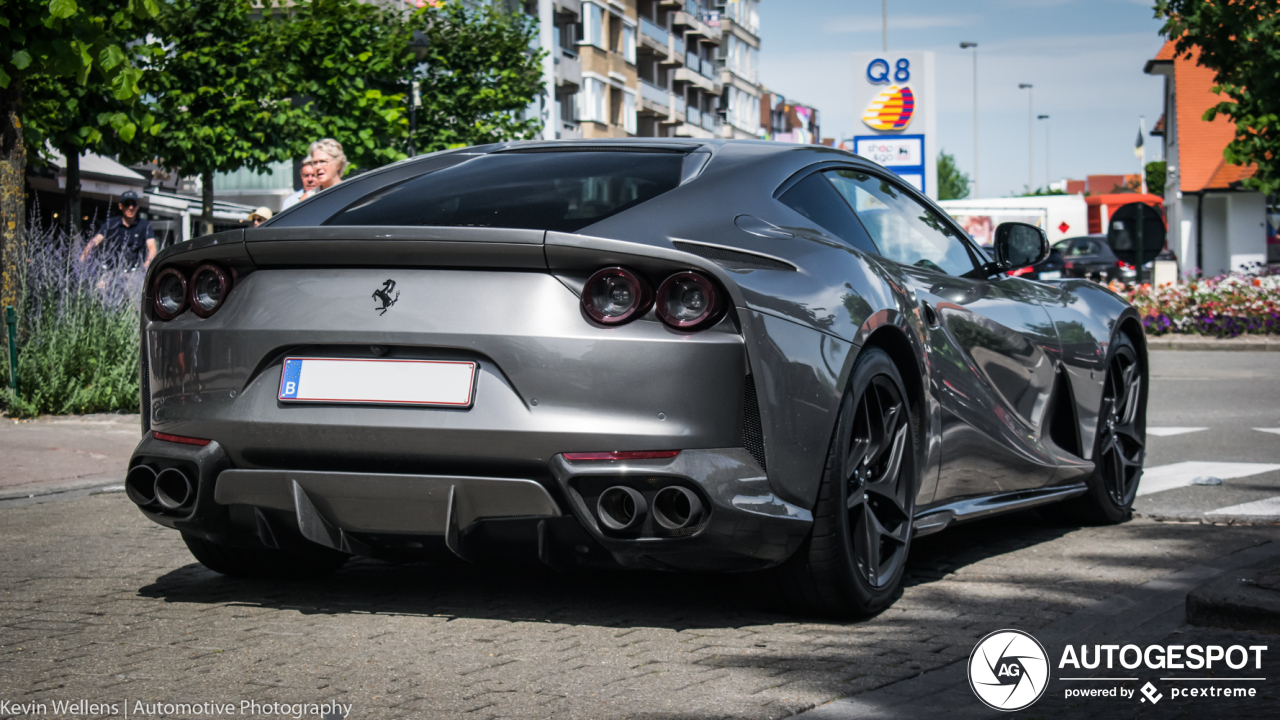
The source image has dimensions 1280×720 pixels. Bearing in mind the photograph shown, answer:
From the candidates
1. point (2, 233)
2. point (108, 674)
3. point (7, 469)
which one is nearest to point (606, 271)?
point (108, 674)

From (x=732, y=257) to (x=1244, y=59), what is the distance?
22540 millimetres

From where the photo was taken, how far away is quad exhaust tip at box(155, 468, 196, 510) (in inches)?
160

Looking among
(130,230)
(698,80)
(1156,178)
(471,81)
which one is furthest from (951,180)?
(130,230)

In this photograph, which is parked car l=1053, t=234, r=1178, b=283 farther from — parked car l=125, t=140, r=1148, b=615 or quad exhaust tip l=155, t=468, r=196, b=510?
quad exhaust tip l=155, t=468, r=196, b=510

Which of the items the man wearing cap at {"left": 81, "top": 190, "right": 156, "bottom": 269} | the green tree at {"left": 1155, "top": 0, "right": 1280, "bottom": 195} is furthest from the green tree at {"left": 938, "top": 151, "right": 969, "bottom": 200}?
the man wearing cap at {"left": 81, "top": 190, "right": 156, "bottom": 269}

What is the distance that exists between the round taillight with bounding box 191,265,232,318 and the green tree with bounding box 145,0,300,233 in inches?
664

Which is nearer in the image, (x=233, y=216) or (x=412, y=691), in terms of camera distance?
(x=412, y=691)

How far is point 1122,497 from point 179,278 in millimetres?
4137

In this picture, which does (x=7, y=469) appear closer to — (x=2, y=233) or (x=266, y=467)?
(x=2, y=233)

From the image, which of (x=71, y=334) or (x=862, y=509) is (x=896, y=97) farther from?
(x=862, y=509)

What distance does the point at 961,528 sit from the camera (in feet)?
20.8

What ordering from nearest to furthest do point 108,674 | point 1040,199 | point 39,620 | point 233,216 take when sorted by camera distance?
1. point 108,674
2. point 39,620
3. point 233,216
4. point 1040,199

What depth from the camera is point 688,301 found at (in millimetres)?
3709

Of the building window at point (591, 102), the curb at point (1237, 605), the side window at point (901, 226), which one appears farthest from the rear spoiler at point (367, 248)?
the building window at point (591, 102)
